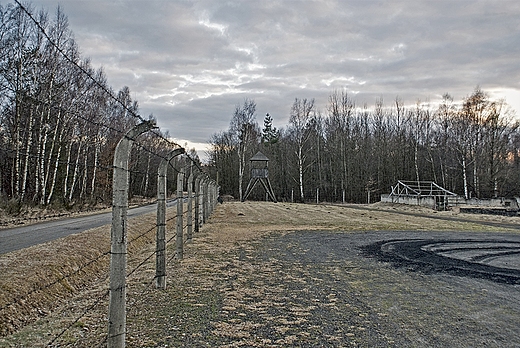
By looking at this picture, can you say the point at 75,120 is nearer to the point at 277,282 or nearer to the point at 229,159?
the point at 277,282

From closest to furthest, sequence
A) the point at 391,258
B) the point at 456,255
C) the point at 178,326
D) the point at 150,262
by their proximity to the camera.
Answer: the point at 178,326, the point at 150,262, the point at 391,258, the point at 456,255

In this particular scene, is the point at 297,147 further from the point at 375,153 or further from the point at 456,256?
the point at 456,256

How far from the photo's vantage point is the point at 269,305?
220 inches

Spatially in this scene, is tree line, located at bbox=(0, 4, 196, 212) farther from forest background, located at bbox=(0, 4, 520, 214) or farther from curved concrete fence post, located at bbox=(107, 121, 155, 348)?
curved concrete fence post, located at bbox=(107, 121, 155, 348)

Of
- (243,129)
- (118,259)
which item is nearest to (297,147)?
(243,129)

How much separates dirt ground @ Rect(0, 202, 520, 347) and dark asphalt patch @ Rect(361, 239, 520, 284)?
0.59 m

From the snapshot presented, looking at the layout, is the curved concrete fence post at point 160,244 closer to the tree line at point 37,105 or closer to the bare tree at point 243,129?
the tree line at point 37,105

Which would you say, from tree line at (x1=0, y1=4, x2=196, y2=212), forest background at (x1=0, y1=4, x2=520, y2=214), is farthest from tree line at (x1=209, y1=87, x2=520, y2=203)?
tree line at (x1=0, y1=4, x2=196, y2=212)

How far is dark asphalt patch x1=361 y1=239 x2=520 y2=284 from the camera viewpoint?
8273 mm

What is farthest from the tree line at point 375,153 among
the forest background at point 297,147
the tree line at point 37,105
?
the tree line at point 37,105

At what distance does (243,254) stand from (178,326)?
5.34 metres

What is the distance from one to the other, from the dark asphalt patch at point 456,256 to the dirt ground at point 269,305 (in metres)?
0.59

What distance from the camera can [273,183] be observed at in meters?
52.7

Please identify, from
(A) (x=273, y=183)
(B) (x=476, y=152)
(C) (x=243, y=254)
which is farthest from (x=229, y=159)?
(C) (x=243, y=254)
